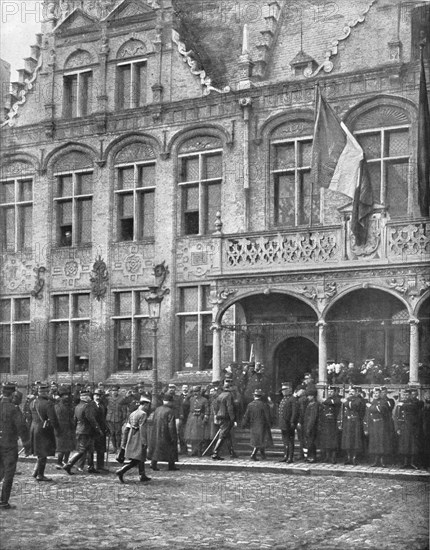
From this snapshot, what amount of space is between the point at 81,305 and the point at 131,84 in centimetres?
548

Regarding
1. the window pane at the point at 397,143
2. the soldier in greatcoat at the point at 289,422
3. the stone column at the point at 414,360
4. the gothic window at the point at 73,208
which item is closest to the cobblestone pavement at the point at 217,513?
the soldier in greatcoat at the point at 289,422

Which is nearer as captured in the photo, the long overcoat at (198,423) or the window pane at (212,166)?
the long overcoat at (198,423)

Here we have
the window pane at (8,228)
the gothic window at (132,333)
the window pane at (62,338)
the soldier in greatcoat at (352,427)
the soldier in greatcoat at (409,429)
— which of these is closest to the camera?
the soldier in greatcoat at (409,429)

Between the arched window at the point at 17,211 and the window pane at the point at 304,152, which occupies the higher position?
the window pane at the point at 304,152

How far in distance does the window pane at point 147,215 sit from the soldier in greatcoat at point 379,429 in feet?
25.1

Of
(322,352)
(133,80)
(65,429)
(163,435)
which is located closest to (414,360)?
(322,352)

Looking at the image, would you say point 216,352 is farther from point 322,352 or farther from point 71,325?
point 71,325

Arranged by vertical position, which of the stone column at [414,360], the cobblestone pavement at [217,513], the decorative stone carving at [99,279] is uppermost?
the decorative stone carving at [99,279]

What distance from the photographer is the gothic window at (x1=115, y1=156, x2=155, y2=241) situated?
21234 mm

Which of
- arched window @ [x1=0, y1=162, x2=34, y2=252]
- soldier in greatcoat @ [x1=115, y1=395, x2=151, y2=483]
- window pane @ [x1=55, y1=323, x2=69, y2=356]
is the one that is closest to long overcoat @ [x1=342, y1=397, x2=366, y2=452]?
soldier in greatcoat @ [x1=115, y1=395, x2=151, y2=483]

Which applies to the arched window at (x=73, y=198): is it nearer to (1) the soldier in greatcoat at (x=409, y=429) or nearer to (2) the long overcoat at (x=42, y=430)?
(2) the long overcoat at (x=42, y=430)

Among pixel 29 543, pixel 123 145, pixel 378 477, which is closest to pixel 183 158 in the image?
pixel 123 145

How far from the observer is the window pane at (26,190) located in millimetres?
20653

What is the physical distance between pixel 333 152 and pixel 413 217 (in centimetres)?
205
